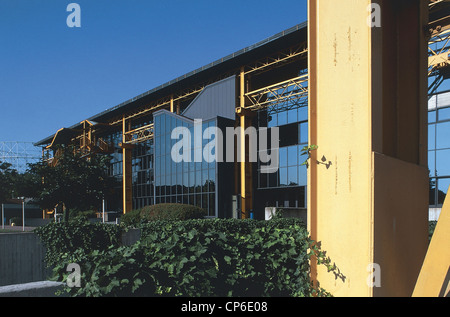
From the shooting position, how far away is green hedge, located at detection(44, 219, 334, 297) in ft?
9.47

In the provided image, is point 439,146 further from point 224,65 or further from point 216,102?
point 224,65

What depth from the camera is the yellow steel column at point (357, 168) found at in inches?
131

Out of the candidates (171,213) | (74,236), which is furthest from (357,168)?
(171,213)

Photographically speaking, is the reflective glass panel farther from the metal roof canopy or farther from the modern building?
the metal roof canopy

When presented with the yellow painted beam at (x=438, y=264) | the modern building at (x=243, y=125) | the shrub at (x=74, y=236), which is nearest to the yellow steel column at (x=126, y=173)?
the modern building at (x=243, y=125)

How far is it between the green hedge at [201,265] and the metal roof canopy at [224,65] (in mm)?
19705

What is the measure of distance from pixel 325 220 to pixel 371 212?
487 millimetres

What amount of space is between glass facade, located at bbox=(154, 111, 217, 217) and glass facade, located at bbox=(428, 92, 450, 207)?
13.0 meters

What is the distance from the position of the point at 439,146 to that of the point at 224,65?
14.9m

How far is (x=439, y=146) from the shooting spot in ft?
63.9

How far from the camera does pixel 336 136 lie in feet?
11.8
